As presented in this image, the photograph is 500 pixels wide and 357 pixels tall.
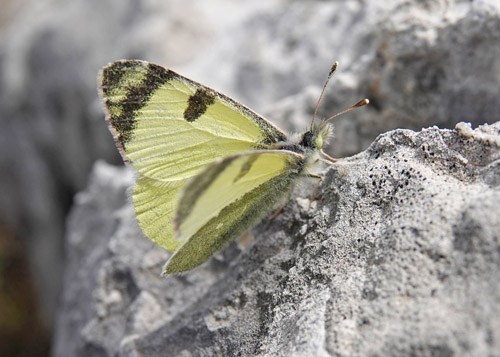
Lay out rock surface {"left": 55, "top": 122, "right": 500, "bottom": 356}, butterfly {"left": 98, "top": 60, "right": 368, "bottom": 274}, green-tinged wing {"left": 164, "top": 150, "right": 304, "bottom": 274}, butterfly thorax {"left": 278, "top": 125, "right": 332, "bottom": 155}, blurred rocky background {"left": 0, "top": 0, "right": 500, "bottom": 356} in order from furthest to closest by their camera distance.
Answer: blurred rocky background {"left": 0, "top": 0, "right": 500, "bottom": 356}
butterfly thorax {"left": 278, "top": 125, "right": 332, "bottom": 155}
butterfly {"left": 98, "top": 60, "right": 368, "bottom": 274}
green-tinged wing {"left": 164, "top": 150, "right": 304, "bottom": 274}
rock surface {"left": 55, "top": 122, "right": 500, "bottom": 356}

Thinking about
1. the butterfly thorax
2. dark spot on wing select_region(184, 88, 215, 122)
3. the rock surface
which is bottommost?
the rock surface

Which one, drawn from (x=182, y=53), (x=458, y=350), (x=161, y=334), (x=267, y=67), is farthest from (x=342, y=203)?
(x=182, y=53)

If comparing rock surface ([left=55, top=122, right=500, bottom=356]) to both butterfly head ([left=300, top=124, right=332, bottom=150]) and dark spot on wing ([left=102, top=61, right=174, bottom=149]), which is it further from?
dark spot on wing ([left=102, top=61, right=174, bottom=149])

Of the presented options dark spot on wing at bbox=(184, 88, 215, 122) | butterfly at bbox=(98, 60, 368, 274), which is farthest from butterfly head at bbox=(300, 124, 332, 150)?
dark spot on wing at bbox=(184, 88, 215, 122)

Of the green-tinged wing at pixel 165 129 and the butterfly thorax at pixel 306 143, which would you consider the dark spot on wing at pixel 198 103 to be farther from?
the butterfly thorax at pixel 306 143

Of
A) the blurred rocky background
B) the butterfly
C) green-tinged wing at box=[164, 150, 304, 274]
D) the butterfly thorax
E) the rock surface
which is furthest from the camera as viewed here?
the blurred rocky background

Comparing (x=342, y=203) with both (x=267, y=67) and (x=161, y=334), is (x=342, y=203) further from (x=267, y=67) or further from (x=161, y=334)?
(x=267, y=67)

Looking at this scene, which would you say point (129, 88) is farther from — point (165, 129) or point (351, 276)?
point (351, 276)
